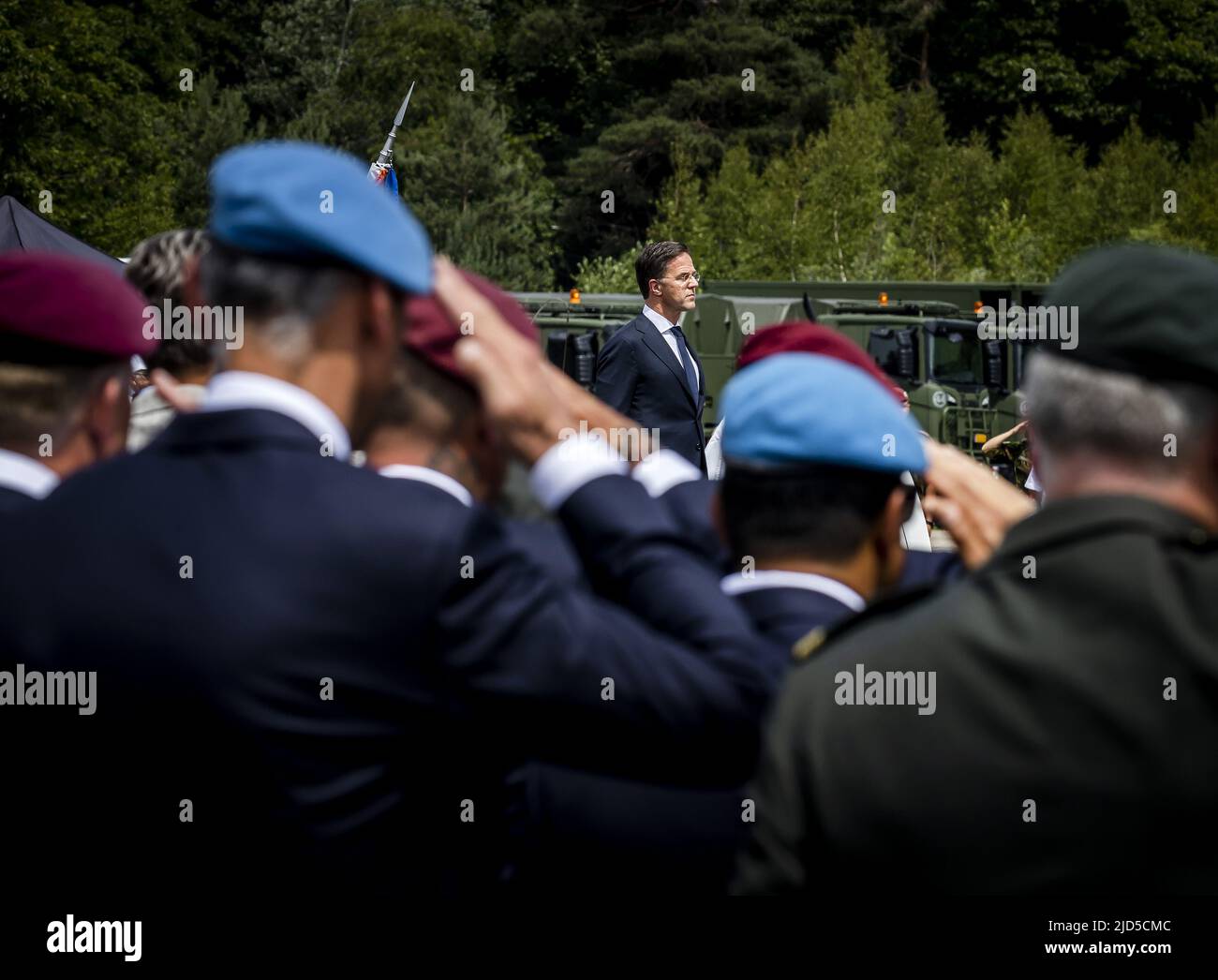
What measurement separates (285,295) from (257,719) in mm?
489

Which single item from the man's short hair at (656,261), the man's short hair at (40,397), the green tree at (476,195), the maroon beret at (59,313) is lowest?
the man's short hair at (40,397)

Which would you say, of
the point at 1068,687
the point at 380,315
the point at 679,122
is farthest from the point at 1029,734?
the point at 679,122

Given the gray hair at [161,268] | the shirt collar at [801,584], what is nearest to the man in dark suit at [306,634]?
the shirt collar at [801,584]

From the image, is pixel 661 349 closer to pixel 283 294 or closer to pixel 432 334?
pixel 432 334

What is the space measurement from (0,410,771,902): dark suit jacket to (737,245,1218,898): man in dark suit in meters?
0.27

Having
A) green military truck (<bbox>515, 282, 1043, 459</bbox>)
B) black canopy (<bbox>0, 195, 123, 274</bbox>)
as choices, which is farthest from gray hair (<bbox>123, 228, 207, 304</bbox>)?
green military truck (<bbox>515, 282, 1043, 459</bbox>)

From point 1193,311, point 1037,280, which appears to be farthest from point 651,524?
point 1037,280

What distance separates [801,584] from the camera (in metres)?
2.51

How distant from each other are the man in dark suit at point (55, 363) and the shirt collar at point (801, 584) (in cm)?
94

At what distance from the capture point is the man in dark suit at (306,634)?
2.03m

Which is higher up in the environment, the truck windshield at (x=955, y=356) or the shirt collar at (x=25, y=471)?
the truck windshield at (x=955, y=356)

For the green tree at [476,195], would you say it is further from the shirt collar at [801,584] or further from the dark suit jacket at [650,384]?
the shirt collar at [801,584]

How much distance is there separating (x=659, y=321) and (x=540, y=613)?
783 centimetres

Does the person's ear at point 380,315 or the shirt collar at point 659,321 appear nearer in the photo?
→ the person's ear at point 380,315
